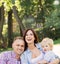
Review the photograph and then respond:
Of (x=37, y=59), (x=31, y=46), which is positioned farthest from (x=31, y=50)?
(x=37, y=59)

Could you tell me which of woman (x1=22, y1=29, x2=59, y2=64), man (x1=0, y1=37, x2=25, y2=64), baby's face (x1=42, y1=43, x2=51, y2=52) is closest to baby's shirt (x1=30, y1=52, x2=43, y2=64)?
woman (x1=22, y1=29, x2=59, y2=64)

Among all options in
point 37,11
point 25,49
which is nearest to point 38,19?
point 37,11

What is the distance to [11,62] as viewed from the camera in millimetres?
4402

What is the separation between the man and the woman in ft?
0.27

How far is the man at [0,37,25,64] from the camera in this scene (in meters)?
4.38

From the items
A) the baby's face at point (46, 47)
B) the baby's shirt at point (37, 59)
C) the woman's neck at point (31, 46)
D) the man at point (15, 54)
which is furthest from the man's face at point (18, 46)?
the baby's face at point (46, 47)

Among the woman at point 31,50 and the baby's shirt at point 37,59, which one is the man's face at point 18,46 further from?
the baby's shirt at point 37,59

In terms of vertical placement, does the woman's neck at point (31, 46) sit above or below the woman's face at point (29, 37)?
below

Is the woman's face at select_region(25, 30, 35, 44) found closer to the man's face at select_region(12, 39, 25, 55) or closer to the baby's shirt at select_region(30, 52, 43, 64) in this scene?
the man's face at select_region(12, 39, 25, 55)

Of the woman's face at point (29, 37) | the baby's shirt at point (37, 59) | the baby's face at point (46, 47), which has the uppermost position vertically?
the woman's face at point (29, 37)

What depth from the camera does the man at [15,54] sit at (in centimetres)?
438

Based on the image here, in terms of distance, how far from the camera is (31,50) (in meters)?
4.49

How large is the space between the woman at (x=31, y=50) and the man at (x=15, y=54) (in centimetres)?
8

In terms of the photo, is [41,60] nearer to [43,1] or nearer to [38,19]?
[43,1]
